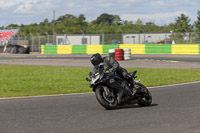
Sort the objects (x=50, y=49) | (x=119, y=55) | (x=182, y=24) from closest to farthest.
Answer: (x=119, y=55), (x=50, y=49), (x=182, y=24)

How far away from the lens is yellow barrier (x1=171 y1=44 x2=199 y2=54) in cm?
3334

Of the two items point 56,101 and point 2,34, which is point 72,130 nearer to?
point 56,101

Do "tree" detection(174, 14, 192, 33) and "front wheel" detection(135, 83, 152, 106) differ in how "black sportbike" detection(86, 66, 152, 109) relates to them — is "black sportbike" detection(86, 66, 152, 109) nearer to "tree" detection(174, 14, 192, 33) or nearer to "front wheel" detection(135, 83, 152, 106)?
"front wheel" detection(135, 83, 152, 106)

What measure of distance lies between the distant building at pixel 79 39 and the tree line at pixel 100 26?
98 cm

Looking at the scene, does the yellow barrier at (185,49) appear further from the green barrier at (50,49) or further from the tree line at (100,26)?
the green barrier at (50,49)

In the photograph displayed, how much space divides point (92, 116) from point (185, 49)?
28026mm

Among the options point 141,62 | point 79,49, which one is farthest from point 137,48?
point 141,62

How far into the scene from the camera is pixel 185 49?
33906 millimetres

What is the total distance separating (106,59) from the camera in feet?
26.2

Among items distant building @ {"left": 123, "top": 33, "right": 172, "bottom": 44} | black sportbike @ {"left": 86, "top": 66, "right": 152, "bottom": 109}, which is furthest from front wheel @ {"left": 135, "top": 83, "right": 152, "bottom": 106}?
distant building @ {"left": 123, "top": 33, "right": 172, "bottom": 44}

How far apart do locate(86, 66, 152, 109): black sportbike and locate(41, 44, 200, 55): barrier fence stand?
25701mm

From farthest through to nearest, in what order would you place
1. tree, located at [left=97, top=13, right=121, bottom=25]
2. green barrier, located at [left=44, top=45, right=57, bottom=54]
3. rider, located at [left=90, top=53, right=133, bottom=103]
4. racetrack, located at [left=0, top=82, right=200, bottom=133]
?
tree, located at [left=97, top=13, right=121, bottom=25] → green barrier, located at [left=44, top=45, right=57, bottom=54] → rider, located at [left=90, top=53, right=133, bottom=103] → racetrack, located at [left=0, top=82, right=200, bottom=133]

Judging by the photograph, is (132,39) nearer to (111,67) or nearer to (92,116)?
(111,67)

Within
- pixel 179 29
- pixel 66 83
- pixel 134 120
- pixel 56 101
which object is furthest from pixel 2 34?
pixel 134 120
